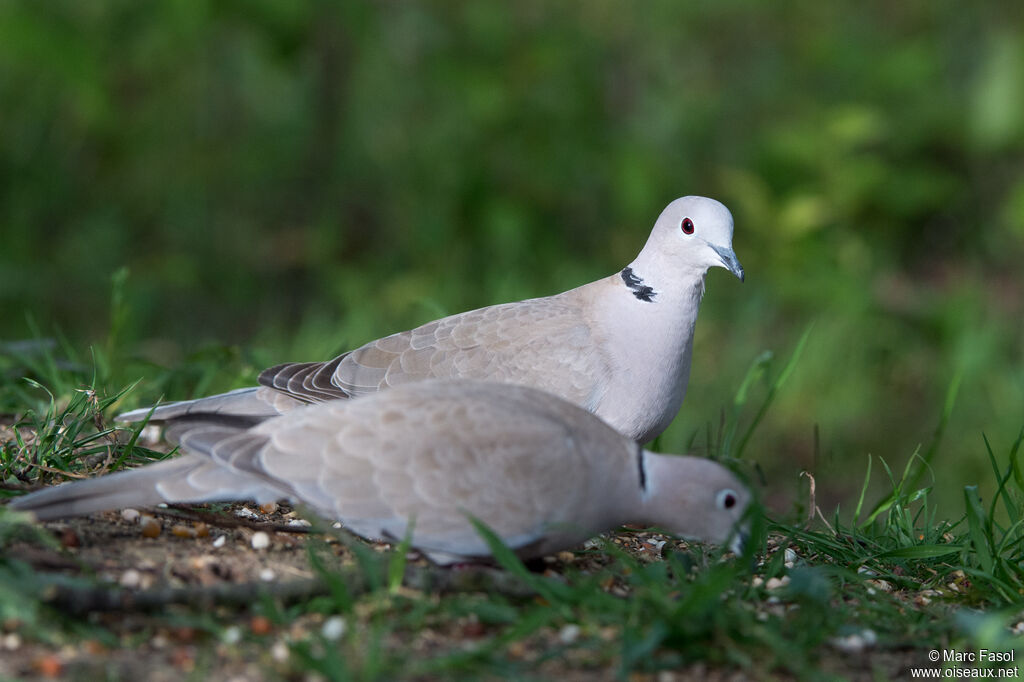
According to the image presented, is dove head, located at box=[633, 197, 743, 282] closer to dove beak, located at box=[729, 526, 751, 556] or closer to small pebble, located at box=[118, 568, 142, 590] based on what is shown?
dove beak, located at box=[729, 526, 751, 556]

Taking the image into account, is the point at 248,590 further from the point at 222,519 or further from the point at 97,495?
the point at 222,519

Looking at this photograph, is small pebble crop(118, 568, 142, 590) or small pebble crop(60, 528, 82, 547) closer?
small pebble crop(118, 568, 142, 590)

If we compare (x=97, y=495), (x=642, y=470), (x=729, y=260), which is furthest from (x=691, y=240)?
(x=97, y=495)

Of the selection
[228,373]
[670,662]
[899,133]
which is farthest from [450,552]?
[899,133]

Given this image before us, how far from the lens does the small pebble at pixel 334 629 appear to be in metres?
2.41

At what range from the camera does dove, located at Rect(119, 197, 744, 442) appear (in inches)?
143

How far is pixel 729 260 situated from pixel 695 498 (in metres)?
1.16

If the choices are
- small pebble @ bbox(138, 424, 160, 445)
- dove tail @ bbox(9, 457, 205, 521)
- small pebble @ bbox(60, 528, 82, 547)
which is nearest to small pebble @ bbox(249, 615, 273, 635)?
dove tail @ bbox(9, 457, 205, 521)

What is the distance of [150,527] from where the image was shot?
118 inches

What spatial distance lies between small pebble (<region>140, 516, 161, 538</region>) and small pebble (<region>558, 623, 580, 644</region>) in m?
1.15

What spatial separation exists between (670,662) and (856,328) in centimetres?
484

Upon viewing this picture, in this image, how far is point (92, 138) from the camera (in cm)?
786

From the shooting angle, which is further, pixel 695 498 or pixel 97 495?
pixel 695 498

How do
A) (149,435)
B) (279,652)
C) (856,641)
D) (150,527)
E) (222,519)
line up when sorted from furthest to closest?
(149,435)
(222,519)
(150,527)
(856,641)
(279,652)
